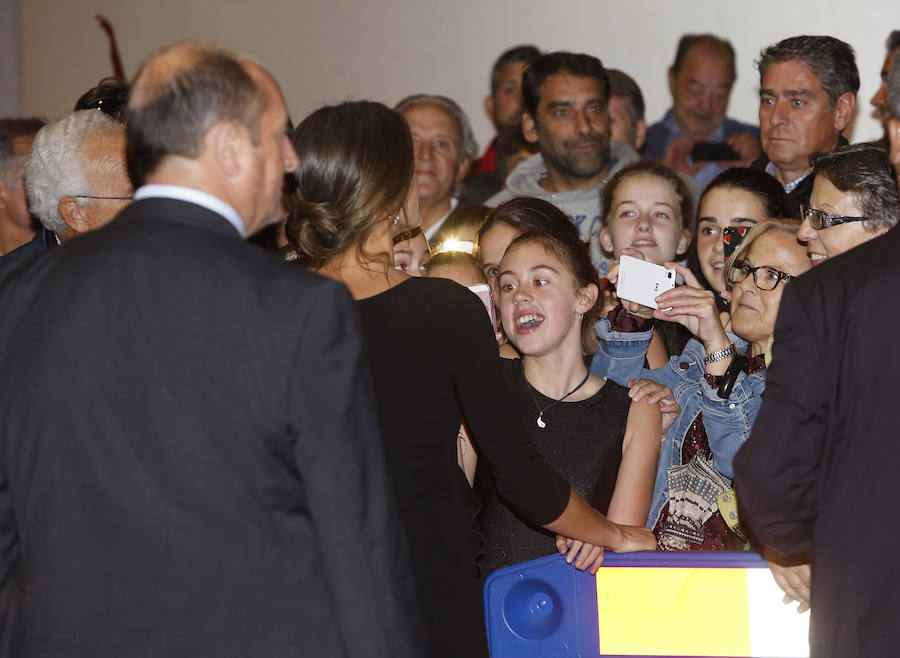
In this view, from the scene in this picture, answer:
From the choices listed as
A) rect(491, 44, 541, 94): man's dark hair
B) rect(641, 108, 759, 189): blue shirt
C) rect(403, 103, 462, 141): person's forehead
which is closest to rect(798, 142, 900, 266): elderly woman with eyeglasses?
rect(403, 103, 462, 141): person's forehead

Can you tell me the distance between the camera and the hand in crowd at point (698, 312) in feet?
8.87

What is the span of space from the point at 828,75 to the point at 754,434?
237 cm

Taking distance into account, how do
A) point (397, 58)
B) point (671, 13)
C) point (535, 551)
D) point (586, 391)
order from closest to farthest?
point (535, 551) < point (586, 391) < point (671, 13) < point (397, 58)

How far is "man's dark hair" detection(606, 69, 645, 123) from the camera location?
4.95 meters

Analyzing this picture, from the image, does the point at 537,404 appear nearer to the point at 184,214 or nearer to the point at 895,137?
the point at 895,137

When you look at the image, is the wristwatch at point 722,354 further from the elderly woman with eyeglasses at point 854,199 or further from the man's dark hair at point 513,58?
the man's dark hair at point 513,58

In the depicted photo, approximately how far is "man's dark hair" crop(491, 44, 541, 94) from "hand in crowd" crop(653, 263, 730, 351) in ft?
10.1

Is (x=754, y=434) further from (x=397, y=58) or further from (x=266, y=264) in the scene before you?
(x=397, y=58)

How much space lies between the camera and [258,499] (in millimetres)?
1488

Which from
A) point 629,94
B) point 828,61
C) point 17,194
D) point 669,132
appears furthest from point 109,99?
point 669,132

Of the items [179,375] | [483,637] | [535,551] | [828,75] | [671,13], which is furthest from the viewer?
[671,13]

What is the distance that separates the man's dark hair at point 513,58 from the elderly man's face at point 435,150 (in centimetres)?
116

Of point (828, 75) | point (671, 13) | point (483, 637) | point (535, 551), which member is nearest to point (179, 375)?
point (483, 637)

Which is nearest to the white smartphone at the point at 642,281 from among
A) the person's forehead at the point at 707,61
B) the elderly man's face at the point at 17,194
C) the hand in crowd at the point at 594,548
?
the hand in crowd at the point at 594,548
